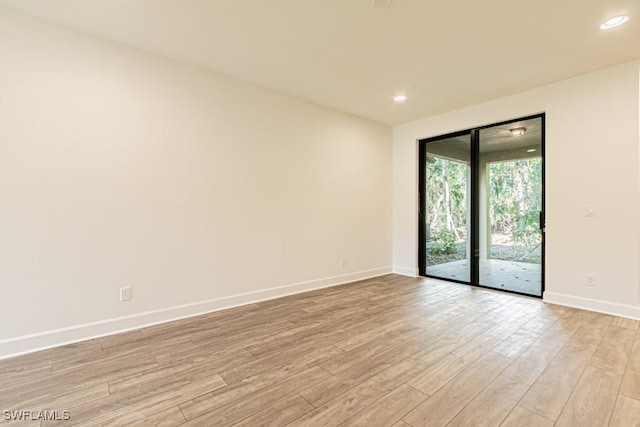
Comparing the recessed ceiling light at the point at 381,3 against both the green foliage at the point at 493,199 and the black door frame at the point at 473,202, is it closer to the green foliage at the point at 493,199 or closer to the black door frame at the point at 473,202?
the black door frame at the point at 473,202

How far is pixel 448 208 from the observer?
4.94 metres

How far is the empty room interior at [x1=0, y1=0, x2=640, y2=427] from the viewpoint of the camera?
1.89m

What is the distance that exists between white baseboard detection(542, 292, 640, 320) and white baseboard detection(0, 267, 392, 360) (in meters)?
2.96

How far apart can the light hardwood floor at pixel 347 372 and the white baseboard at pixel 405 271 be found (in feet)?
6.09

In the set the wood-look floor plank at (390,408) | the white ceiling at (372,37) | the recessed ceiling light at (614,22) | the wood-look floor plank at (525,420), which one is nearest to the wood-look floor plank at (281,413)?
the wood-look floor plank at (390,408)

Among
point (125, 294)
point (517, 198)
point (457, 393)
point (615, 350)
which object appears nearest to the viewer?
point (457, 393)

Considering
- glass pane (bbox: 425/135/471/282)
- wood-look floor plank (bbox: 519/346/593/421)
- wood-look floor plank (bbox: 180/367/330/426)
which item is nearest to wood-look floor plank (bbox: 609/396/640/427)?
wood-look floor plank (bbox: 519/346/593/421)

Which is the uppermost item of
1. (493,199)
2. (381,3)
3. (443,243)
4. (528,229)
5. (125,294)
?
(381,3)

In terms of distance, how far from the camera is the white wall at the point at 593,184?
10.1 feet

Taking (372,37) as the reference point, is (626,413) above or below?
below

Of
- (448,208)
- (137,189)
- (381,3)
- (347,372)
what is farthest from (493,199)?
(137,189)

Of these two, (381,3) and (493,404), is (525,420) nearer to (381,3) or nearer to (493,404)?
(493,404)

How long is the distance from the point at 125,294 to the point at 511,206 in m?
4.82

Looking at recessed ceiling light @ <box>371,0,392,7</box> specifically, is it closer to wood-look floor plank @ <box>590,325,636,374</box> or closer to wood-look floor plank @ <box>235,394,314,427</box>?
wood-look floor plank @ <box>235,394,314,427</box>
